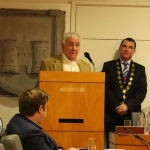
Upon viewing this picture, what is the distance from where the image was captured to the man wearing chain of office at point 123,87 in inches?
163

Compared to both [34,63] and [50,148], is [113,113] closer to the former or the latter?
[34,63]

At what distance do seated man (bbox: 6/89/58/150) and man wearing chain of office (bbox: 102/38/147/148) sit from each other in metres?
1.93

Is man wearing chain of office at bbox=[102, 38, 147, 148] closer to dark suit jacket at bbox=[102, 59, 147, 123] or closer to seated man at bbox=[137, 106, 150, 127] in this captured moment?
dark suit jacket at bbox=[102, 59, 147, 123]

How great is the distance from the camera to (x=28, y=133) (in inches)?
84.1

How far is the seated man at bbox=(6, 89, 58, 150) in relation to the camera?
2.15 metres


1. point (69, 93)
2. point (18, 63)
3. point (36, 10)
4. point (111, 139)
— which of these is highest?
point (36, 10)

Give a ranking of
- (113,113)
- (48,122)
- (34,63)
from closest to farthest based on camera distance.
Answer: (48,122) → (113,113) → (34,63)

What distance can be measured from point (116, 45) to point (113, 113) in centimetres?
99

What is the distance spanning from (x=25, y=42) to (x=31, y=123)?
8.08 feet

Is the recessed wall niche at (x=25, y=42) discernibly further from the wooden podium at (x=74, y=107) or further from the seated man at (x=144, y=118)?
the wooden podium at (x=74, y=107)

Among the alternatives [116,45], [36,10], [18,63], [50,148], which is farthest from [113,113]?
[50,148]

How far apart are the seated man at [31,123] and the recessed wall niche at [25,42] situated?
2229 millimetres

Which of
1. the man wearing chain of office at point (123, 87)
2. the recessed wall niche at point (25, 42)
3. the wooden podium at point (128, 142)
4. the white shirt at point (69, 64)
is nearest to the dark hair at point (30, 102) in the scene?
the wooden podium at point (128, 142)

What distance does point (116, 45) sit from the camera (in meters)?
4.66
